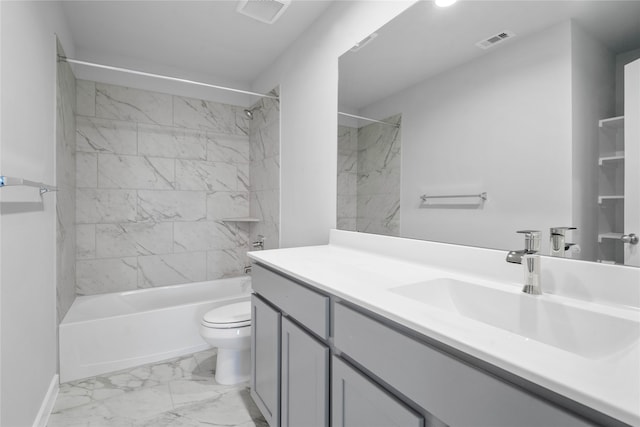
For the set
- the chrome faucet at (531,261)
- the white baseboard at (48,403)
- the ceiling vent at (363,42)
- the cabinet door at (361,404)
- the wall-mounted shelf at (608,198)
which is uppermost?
the ceiling vent at (363,42)

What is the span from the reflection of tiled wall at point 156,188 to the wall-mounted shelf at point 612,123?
3.06 m

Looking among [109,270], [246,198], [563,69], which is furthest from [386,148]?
[109,270]

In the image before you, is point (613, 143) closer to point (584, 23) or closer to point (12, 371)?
point (584, 23)

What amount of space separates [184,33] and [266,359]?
2472mm

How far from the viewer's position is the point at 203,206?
3199 millimetres

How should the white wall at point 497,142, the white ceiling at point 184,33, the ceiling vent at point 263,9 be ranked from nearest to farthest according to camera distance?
1. the white wall at point 497,142
2. the ceiling vent at point 263,9
3. the white ceiling at point 184,33

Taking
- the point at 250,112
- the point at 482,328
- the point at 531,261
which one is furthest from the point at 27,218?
the point at 250,112

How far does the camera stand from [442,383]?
0.63m

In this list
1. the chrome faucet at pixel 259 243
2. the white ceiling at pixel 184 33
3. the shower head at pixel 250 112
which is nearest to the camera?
the white ceiling at pixel 184 33

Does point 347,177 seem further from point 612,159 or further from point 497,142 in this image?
point 612,159

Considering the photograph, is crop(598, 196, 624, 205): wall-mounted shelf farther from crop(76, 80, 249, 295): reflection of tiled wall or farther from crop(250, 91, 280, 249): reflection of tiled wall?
crop(76, 80, 249, 295): reflection of tiled wall

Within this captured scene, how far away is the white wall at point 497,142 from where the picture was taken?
0.94m

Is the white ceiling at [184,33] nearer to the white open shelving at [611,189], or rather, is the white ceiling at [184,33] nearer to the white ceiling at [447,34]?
the white ceiling at [447,34]

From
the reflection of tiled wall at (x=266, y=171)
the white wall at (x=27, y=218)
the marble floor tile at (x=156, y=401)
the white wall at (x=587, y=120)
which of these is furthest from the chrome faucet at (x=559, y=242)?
the reflection of tiled wall at (x=266, y=171)
